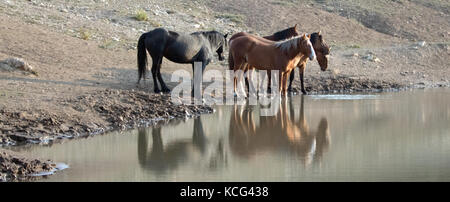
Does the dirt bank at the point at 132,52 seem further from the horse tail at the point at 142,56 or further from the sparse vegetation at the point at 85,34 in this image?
the horse tail at the point at 142,56

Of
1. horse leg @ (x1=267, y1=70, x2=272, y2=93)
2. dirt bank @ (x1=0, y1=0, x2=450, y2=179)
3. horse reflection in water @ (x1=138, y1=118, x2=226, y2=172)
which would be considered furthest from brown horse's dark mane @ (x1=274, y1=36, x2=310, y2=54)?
horse reflection in water @ (x1=138, y1=118, x2=226, y2=172)

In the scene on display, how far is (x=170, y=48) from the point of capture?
13.8 metres

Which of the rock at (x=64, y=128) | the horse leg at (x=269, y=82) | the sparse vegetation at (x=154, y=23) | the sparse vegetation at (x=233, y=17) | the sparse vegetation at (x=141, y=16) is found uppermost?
the sparse vegetation at (x=233, y=17)

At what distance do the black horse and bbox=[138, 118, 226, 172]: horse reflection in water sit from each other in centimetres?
276

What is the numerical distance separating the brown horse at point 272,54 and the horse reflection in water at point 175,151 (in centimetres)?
352

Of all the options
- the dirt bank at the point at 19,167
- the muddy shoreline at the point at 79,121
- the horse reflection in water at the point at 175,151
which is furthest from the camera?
the horse reflection in water at the point at 175,151

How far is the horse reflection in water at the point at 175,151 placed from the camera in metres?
8.84

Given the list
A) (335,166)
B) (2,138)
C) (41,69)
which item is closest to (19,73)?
(41,69)

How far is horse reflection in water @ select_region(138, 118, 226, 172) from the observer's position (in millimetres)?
8836

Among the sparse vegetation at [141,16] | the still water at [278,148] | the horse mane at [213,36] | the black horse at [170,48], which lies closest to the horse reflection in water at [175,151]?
the still water at [278,148]

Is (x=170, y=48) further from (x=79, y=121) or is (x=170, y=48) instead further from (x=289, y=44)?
(x=79, y=121)

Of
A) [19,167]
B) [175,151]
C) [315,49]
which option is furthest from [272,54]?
[19,167]

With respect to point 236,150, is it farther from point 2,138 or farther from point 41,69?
point 41,69

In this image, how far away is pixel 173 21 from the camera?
68.0 ft
